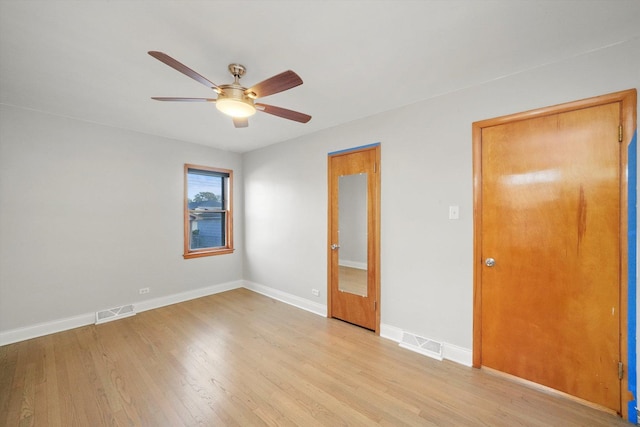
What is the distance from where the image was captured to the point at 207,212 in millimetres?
4320

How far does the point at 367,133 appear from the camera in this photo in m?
2.91

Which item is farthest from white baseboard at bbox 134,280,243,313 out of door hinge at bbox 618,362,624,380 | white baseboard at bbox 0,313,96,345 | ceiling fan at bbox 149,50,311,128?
door hinge at bbox 618,362,624,380

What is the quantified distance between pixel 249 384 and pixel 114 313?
8.05ft

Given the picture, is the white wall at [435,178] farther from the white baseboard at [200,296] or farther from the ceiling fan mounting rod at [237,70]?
the ceiling fan mounting rod at [237,70]

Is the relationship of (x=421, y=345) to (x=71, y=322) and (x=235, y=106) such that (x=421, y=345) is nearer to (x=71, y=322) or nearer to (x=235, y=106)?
(x=235, y=106)

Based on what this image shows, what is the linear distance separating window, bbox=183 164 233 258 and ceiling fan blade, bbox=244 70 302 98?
2791mm

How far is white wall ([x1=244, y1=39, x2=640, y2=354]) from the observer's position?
5.95ft

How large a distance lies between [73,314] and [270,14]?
3.94m

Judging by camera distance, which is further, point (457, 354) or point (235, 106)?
point (457, 354)

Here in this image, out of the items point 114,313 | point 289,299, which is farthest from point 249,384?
point 114,313

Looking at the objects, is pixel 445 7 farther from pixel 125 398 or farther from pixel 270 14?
pixel 125 398

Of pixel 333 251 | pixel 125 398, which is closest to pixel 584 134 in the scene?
pixel 333 251

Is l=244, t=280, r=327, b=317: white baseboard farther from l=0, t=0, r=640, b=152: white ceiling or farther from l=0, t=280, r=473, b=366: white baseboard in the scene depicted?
l=0, t=0, r=640, b=152: white ceiling

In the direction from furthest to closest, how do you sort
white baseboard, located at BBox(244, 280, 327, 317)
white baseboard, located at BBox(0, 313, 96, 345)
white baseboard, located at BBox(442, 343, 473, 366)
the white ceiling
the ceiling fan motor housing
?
white baseboard, located at BBox(244, 280, 327, 317)
white baseboard, located at BBox(0, 313, 96, 345)
white baseboard, located at BBox(442, 343, 473, 366)
the ceiling fan motor housing
the white ceiling
